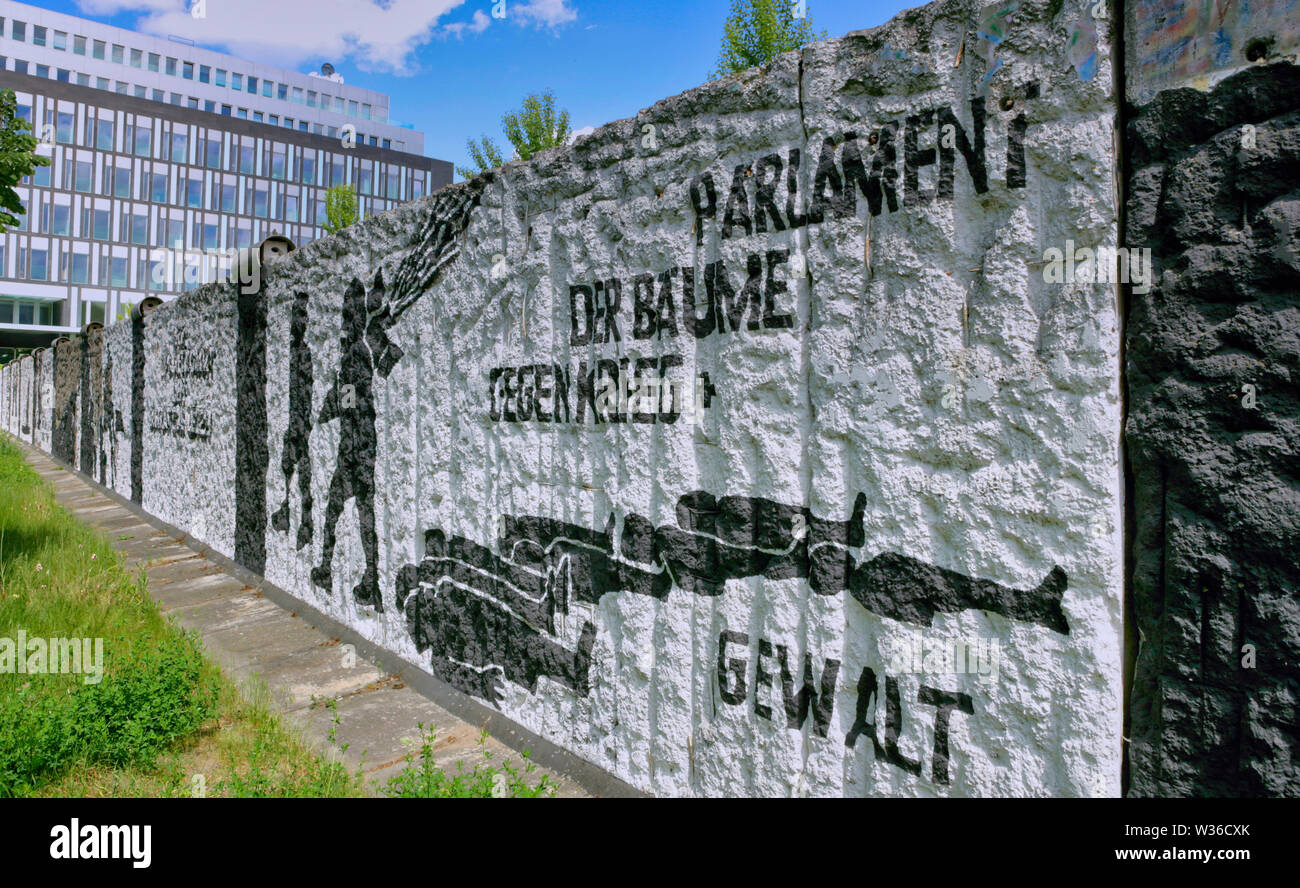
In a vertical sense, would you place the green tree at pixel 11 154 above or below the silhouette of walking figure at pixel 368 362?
above

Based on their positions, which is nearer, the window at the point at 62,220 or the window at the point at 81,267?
the window at the point at 62,220

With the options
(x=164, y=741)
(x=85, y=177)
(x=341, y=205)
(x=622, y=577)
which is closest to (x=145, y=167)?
(x=85, y=177)

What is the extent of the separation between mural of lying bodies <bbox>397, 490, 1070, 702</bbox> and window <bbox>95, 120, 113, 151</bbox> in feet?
167

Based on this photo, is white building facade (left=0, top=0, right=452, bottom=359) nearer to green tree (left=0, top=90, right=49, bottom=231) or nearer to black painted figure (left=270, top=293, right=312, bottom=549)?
green tree (left=0, top=90, right=49, bottom=231)

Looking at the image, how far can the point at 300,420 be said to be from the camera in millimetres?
5383

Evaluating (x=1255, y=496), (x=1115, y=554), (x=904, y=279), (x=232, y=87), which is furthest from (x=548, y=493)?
(x=232, y=87)

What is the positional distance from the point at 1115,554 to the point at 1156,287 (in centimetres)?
56

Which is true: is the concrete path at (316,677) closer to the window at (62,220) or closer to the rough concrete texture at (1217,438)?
the rough concrete texture at (1217,438)

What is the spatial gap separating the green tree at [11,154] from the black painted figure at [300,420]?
2389 mm

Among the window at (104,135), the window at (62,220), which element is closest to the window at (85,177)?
the window at (104,135)

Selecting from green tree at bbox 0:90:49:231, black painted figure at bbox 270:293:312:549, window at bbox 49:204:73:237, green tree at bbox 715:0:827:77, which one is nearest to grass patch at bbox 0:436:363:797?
black painted figure at bbox 270:293:312:549

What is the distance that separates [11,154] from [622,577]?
19.6ft

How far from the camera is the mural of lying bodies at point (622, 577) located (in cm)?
200

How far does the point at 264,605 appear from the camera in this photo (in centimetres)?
567
